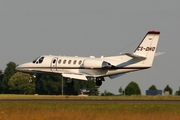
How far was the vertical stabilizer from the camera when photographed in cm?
7688

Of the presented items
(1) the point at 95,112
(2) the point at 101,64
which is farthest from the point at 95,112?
(2) the point at 101,64

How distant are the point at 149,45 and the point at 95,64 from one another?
6.26 m

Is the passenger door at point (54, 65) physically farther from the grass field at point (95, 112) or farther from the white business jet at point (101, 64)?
the grass field at point (95, 112)

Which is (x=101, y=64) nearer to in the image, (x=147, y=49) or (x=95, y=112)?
(x=147, y=49)

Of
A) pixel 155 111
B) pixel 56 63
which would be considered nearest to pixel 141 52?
pixel 56 63

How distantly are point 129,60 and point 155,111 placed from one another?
24631mm

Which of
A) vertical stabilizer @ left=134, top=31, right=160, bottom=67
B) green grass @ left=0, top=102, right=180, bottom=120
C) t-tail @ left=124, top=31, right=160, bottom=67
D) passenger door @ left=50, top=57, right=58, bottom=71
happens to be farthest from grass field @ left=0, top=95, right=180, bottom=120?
passenger door @ left=50, top=57, right=58, bottom=71

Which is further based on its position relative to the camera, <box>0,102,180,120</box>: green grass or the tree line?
the tree line

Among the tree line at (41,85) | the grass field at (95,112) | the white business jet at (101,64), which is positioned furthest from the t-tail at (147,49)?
the tree line at (41,85)

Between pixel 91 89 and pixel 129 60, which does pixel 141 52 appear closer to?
pixel 129 60

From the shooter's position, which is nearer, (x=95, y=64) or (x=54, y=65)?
(x=95, y=64)

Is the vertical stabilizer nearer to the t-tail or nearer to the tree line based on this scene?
the t-tail

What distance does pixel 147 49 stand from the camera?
77.1m

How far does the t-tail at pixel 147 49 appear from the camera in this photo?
7612 centimetres
